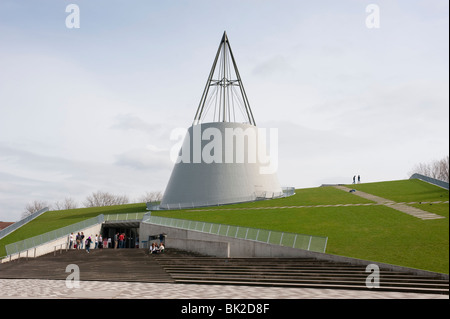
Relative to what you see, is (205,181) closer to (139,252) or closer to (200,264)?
(139,252)

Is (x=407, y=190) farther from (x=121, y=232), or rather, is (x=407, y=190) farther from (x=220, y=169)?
(x=121, y=232)

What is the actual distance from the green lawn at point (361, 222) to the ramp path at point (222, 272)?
1.88 meters

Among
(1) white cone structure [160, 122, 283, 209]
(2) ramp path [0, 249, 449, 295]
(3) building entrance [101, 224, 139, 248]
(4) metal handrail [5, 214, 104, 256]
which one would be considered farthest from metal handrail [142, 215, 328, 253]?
(1) white cone structure [160, 122, 283, 209]

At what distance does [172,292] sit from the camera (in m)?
15.3

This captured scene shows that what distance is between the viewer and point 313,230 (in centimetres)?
2722

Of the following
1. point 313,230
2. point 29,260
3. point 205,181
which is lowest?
point 29,260

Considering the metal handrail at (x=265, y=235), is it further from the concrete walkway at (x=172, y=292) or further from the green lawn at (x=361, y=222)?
the concrete walkway at (x=172, y=292)

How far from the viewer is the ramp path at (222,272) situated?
635 inches

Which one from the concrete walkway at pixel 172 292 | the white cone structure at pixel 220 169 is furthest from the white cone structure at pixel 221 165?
the concrete walkway at pixel 172 292

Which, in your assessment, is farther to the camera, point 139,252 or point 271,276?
point 139,252

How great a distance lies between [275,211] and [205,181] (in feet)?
38.8
